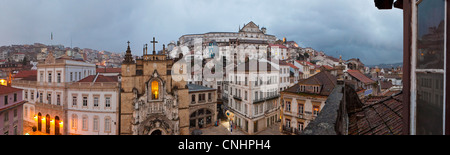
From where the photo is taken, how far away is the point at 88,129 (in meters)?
25.0

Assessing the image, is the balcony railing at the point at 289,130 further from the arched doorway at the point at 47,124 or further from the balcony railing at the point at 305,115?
the arched doorway at the point at 47,124

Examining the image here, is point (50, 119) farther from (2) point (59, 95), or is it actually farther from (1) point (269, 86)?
(1) point (269, 86)

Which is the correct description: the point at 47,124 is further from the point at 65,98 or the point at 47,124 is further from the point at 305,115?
the point at 305,115

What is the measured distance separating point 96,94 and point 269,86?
2449cm

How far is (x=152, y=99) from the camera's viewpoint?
26016 mm

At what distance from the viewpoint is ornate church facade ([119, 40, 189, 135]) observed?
977 inches

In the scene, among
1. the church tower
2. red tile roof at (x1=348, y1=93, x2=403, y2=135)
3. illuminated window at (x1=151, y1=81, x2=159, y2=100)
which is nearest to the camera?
red tile roof at (x1=348, y1=93, x2=403, y2=135)

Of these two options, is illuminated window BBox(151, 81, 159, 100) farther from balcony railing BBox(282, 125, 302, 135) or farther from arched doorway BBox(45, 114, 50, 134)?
balcony railing BBox(282, 125, 302, 135)

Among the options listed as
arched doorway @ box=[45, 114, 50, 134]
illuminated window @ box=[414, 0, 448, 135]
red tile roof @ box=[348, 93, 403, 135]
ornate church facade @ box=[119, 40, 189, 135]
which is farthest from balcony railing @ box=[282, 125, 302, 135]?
arched doorway @ box=[45, 114, 50, 134]

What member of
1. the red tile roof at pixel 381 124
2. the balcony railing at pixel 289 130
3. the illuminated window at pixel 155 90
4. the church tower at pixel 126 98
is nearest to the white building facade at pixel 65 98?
the church tower at pixel 126 98

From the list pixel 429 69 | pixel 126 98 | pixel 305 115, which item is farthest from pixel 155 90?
pixel 429 69

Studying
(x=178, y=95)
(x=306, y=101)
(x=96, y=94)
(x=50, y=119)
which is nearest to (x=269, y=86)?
(x=306, y=101)

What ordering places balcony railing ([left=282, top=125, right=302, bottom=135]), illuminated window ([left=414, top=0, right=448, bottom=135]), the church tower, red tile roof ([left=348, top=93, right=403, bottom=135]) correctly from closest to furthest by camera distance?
1. illuminated window ([left=414, top=0, right=448, bottom=135])
2. red tile roof ([left=348, top=93, right=403, bottom=135])
3. balcony railing ([left=282, top=125, right=302, bottom=135])
4. the church tower
